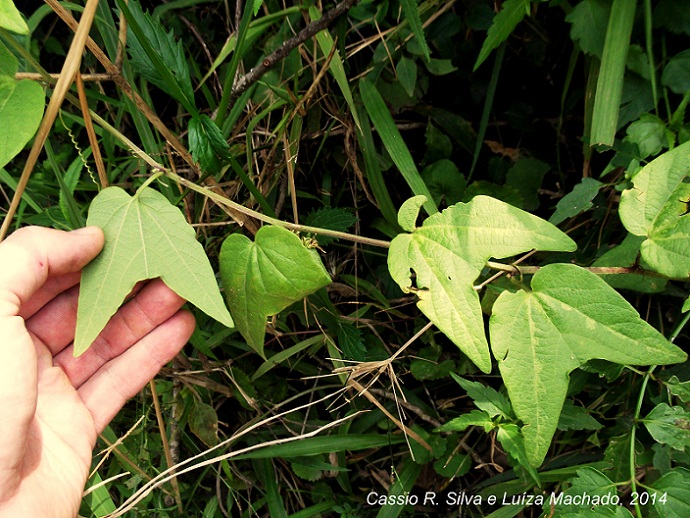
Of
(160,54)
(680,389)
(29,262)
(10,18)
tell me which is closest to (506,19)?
(160,54)

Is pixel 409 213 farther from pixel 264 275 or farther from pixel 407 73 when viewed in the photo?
pixel 407 73

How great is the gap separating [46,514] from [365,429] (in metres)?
0.90

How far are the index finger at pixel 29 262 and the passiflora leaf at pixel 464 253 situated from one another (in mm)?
640

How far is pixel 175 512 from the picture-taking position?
1811 mm

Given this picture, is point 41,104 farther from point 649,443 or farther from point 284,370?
point 649,443

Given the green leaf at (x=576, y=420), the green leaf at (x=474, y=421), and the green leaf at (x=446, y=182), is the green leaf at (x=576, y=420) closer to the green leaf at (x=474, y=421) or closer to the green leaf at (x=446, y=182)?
the green leaf at (x=474, y=421)

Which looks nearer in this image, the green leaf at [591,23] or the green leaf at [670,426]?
the green leaf at [670,426]

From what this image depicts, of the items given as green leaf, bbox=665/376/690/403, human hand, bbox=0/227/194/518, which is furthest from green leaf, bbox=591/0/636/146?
human hand, bbox=0/227/194/518

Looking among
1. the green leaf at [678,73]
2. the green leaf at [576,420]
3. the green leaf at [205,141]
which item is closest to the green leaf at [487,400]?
the green leaf at [576,420]

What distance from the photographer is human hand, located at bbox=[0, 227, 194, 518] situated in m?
1.13

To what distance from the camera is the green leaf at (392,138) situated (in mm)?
1469

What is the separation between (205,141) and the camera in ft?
3.92

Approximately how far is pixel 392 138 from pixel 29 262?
0.93m

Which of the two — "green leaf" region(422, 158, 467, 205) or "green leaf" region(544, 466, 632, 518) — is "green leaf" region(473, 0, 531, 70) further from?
"green leaf" region(544, 466, 632, 518)
